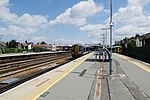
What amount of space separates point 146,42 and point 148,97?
71.3 meters

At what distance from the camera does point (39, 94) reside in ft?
31.8

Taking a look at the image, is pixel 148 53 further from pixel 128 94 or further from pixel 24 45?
pixel 24 45

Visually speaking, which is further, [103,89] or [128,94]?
[103,89]

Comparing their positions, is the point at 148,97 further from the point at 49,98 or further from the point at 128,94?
the point at 49,98

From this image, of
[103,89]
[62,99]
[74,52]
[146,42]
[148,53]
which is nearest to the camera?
[62,99]

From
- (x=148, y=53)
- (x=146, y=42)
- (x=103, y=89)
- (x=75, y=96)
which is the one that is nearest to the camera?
(x=75, y=96)

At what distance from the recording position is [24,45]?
169625 millimetres

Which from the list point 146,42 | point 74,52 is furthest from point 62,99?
point 146,42

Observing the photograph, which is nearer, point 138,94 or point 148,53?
point 138,94

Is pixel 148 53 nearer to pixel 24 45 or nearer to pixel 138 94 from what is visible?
pixel 138 94

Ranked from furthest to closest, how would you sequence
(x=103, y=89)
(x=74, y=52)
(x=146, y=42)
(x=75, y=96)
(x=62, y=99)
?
(x=146, y=42) < (x=74, y=52) < (x=103, y=89) < (x=75, y=96) < (x=62, y=99)

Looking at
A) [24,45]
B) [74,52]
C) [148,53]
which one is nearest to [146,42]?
[74,52]

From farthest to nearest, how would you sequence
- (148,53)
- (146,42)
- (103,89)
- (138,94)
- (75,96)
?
(146,42), (148,53), (103,89), (138,94), (75,96)

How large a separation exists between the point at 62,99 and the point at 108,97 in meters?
1.69
